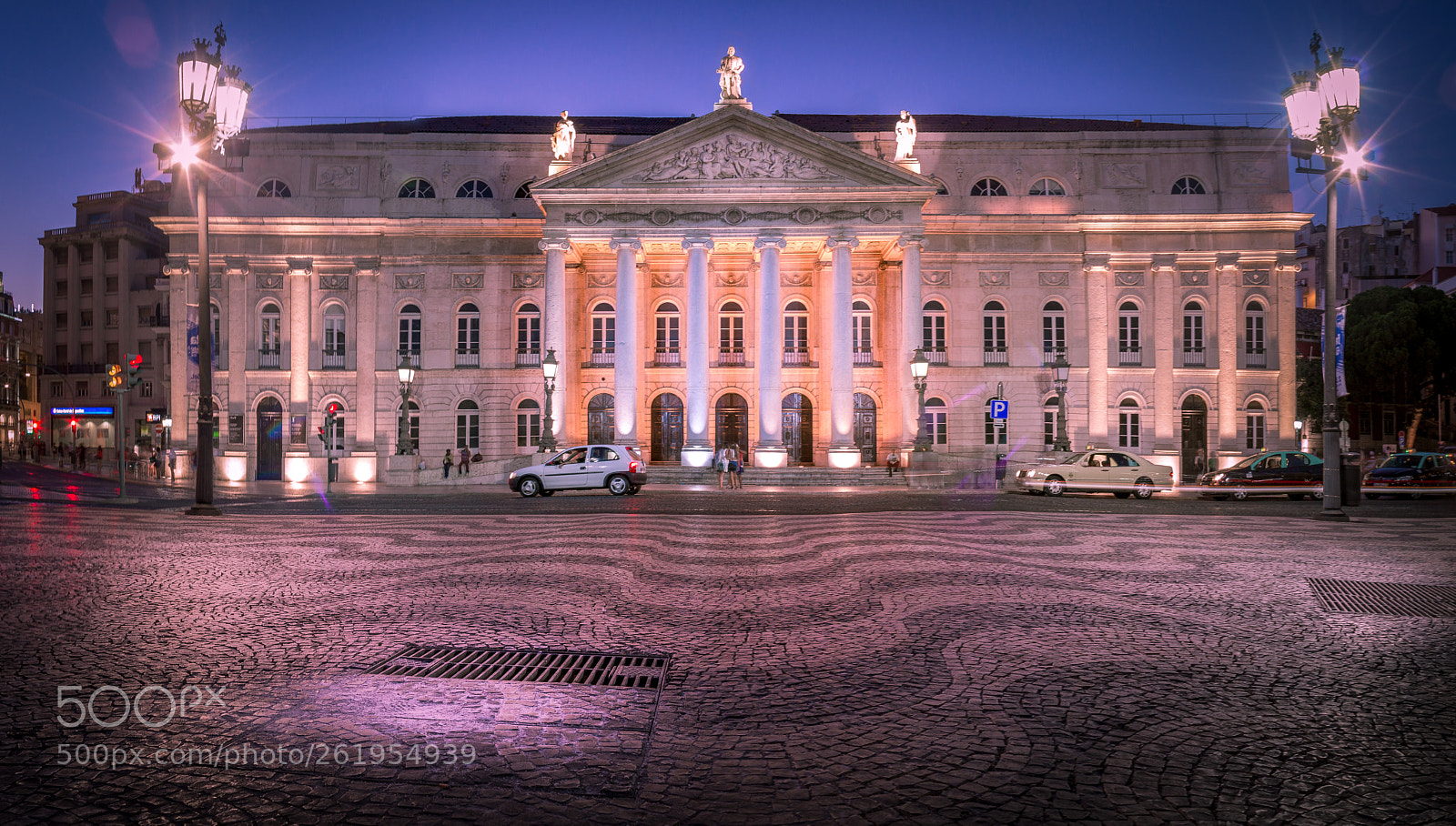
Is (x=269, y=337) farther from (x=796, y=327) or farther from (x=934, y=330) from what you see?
(x=934, y=330)

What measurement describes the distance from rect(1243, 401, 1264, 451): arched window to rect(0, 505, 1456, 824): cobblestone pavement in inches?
1287

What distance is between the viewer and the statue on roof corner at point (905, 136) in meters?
34.5

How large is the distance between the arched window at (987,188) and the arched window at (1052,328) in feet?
19.0

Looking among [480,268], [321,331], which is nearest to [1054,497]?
[480,268]

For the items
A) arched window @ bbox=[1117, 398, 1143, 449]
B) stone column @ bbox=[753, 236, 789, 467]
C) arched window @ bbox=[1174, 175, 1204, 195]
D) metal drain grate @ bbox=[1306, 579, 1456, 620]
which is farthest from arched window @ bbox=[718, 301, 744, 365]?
metal drain grate @ bbox=[1306, 579, 1456, 620]

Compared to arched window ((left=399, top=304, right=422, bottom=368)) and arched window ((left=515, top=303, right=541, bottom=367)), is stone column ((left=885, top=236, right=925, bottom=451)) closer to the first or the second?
arched window ((left=515, top=303, right=541, bottom=367))

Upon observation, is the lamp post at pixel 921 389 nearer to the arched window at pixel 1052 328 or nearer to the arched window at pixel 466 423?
the arched window at pixel 1052 328

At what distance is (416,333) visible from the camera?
3809 cm

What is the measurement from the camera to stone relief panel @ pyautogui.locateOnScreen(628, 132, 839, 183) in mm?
33438

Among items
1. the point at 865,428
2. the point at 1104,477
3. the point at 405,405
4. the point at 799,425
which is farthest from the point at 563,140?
the point at 1104,477

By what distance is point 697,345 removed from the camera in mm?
33844

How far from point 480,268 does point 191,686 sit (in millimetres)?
35428

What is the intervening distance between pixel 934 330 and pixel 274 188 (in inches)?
1266

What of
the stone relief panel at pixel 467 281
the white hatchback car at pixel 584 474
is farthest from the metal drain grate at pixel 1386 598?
the stone relief panel at pixel 467 281
